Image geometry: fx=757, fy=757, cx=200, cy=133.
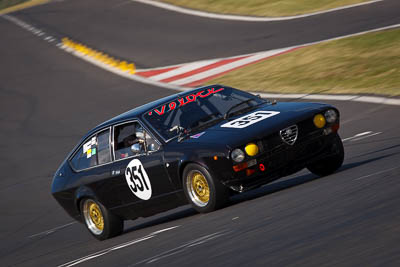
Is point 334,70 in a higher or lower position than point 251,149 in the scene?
higher

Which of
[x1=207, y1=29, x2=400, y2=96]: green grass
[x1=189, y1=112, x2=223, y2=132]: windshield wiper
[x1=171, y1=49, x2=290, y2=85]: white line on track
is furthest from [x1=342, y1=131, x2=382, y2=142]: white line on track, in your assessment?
[x1=171, y1=49, x2=290, y2=85]: white line on track

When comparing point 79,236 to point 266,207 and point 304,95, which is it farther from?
point 304,95

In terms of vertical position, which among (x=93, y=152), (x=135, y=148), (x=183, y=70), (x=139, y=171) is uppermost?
(x=183, y=70)

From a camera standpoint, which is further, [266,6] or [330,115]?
[266,6]

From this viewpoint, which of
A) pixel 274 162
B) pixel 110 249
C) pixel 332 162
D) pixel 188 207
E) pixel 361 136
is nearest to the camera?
pixel 274 162

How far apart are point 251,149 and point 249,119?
24.4 inches

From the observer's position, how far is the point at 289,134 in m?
8.13

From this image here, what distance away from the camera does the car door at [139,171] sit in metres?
8.68

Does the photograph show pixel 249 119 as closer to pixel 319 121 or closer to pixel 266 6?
pixel 319 121

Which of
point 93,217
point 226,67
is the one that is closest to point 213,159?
point 93,217

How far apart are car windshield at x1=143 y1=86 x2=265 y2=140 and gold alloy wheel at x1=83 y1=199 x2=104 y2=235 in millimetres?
1491

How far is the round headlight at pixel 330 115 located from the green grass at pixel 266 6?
17.7 meters

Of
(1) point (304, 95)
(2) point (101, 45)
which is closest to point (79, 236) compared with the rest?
(1) point (304, 95)

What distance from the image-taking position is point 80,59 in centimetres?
2905
